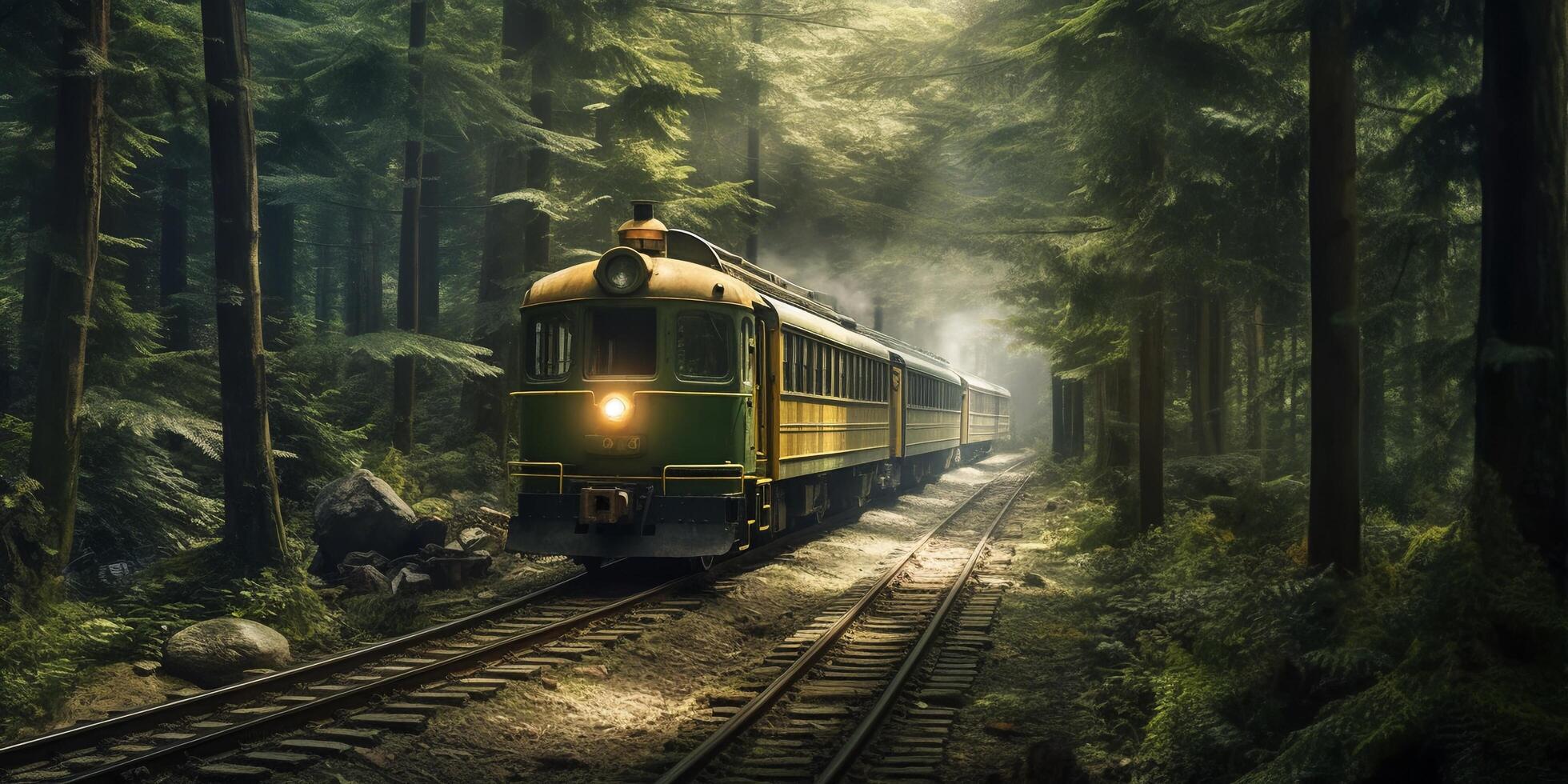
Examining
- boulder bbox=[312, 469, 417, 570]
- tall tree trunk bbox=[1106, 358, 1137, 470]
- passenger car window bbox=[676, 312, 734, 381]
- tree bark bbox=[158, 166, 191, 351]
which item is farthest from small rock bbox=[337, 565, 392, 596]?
tree bark bbox=[158, 166, 191, 351]

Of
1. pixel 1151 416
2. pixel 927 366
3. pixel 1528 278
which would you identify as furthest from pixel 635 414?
pixel 927 366

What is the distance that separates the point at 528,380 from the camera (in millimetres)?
13664

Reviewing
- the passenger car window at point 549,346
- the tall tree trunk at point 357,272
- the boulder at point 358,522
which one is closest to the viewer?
the passenger car window at point 549,346

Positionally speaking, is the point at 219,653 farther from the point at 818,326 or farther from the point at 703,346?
the point at 818,326

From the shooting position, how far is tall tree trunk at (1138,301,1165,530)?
15336mm

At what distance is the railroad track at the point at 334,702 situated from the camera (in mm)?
6867

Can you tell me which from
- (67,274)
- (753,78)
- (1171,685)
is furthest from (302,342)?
(1171,685)

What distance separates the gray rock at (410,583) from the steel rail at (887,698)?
5.78m

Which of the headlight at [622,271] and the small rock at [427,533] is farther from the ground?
the headlight at [622,271]

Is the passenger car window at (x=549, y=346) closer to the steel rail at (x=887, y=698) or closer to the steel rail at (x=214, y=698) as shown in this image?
the steel rail at (x=214, y=698)

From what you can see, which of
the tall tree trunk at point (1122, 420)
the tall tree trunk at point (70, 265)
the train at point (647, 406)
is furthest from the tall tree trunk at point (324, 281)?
the train at point (647, 406)

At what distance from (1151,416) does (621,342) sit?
6.91m

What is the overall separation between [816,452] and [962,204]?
16.2m

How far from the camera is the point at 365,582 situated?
1321cm
